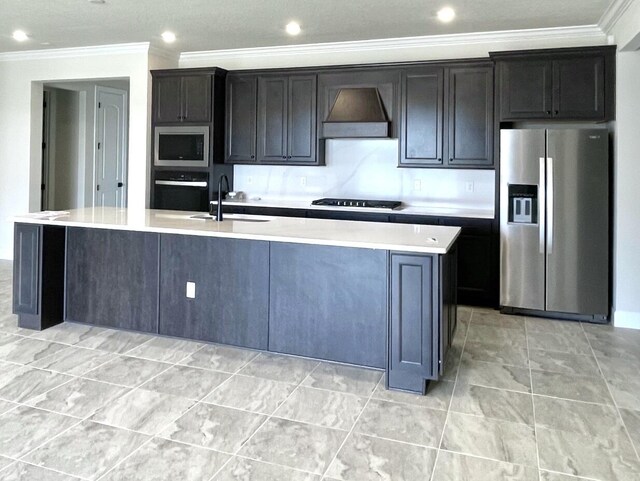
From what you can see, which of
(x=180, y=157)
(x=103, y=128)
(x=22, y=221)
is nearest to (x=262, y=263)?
(x=22, y=221)

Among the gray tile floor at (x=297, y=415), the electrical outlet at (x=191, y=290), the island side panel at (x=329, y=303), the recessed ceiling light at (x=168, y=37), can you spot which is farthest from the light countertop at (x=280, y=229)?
the recessed ceiling light at (x=168, y=37)

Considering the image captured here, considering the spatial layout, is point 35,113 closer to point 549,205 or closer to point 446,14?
point 446,14

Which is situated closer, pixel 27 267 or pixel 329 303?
pixel 329 303

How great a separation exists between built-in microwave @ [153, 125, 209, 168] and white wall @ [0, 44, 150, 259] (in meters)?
0.19

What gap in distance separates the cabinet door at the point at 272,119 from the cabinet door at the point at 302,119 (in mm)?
69

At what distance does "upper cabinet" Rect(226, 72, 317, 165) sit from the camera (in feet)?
18.1

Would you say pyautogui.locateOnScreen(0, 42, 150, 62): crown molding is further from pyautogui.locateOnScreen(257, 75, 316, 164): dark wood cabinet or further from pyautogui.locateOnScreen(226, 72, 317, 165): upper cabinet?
pyautogui.locateOnScreen(257, 75, 316, 164): dark wood cabinet

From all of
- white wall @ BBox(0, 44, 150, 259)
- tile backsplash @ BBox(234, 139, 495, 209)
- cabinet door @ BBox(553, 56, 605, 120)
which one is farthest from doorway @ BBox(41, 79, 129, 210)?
cabinet door @ BBox(553, 56, 605, 120)

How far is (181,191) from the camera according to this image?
5.86m

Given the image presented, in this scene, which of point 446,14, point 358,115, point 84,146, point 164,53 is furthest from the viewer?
point 84,146

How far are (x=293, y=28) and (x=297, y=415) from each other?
3.78 m

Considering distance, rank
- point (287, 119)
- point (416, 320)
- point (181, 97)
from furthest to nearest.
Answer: point (181, 97), point (287, 119), point (416, 320)

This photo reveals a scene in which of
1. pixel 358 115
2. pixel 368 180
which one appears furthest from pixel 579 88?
pixel 368 180

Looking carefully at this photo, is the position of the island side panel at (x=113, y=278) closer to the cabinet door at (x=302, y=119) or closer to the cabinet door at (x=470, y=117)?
the cabinet door at (x=302, y=119)
